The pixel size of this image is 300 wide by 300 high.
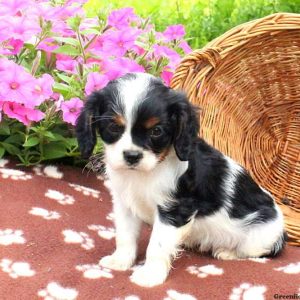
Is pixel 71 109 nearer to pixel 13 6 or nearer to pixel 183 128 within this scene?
pixel 13 6

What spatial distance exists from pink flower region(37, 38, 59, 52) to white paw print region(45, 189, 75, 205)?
1173mm

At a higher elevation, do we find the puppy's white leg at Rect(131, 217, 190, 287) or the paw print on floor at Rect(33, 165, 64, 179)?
the puppy's white leg at Rect(131, 217, 190, 287)

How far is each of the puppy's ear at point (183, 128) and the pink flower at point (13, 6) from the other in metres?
2.16

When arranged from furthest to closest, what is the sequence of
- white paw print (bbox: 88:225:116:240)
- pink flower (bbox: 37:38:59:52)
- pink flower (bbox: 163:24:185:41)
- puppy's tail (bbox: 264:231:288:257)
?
pink flower (bbox: 163:24:185:41), pink flower (bbox: 37:38:59:52), white paw print (bbox: 88:225:116:240), puppy's tail (bbox: 264:231:288:257)

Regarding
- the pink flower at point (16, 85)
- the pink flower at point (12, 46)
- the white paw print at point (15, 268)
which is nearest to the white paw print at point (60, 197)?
the pink flower at point (16, 85)

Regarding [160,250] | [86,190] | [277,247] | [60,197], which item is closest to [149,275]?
[160,250]

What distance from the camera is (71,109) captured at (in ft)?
14.9

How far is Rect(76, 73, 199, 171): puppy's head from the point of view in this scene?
3.16m

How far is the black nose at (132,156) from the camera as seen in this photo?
313 centimetres

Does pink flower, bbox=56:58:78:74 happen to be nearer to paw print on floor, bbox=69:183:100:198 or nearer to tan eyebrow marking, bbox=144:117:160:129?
paw print on floor, bbox=69:183:100:198

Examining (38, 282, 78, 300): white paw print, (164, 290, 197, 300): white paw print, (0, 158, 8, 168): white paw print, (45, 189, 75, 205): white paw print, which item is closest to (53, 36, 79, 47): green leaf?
(0, 158, 8, 168): white paw print

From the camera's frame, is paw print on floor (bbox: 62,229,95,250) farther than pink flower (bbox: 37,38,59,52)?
No

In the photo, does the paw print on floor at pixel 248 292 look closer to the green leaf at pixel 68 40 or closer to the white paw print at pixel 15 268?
the white paw print at pixel 15 268

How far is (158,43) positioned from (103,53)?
54 cm
